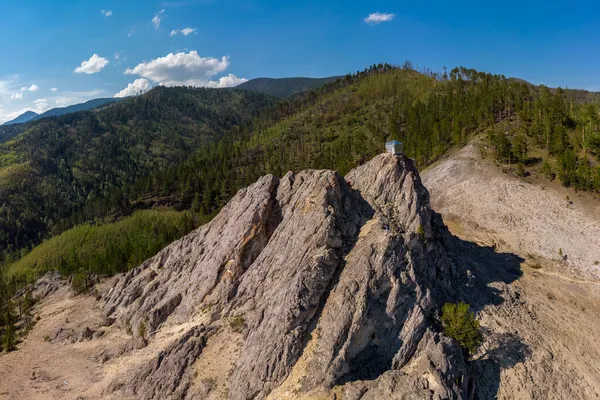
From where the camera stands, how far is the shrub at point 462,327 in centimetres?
3822

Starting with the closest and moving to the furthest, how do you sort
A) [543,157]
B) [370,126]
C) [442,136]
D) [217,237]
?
[217,237] < [543,157] < [442,136] < [370,126]

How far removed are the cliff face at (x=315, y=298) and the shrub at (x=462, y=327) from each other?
1.53 metres

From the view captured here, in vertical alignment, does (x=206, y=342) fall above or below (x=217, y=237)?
below

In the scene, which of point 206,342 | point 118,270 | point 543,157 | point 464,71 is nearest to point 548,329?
point 206,342

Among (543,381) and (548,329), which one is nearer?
(543,381)

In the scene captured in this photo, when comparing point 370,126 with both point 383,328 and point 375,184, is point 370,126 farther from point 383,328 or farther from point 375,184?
point 383,328

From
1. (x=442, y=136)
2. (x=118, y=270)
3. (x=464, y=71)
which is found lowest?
(x=118, y=270)

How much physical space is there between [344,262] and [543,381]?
82.5ft

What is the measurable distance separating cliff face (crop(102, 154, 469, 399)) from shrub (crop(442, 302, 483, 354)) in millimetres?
1533

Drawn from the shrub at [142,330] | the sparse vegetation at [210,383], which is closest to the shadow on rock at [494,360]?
the sparse vegetation at [210,383]

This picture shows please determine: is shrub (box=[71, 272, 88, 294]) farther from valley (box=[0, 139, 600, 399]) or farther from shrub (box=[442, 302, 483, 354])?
shrub (box=[442, 302, 483, 354])

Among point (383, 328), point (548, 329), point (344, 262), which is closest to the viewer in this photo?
point (383, 328)

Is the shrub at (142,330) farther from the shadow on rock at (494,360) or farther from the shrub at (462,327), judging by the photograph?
the shadow on rock at (494,360)

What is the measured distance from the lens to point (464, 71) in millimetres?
186375
